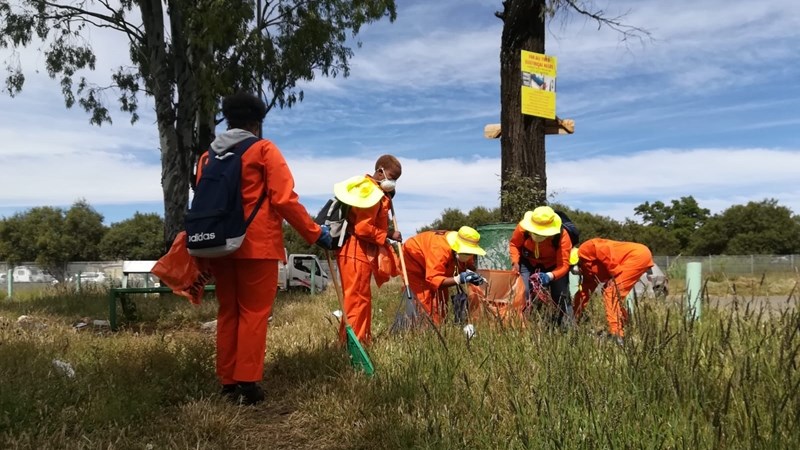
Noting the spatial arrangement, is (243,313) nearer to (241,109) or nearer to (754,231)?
(241,109)

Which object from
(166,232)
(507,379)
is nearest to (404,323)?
(507,379)

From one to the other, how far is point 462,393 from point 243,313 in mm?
1352

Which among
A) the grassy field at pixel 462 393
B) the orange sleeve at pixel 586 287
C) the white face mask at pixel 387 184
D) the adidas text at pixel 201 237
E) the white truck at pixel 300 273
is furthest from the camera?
the white truck at pixel 300 273

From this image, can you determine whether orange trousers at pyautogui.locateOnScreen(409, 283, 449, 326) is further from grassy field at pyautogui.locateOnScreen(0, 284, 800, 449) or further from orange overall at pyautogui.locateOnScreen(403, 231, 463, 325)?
grassy field at pyautogui.locateOnScreen(0, 284, 800, 449)

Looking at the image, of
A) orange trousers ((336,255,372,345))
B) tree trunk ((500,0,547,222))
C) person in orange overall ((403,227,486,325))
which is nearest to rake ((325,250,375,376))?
orange trousers ((336,255,372,345))

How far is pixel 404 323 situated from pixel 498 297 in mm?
1093

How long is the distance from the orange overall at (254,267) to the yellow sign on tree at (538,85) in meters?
3.43

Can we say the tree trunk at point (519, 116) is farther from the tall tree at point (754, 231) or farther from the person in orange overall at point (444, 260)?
the tall tree at point (754, 231)

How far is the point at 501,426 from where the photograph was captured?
8.32 feet

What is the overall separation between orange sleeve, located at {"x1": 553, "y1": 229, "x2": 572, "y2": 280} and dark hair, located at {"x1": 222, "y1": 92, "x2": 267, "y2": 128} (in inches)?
118

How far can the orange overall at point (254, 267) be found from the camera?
11.5ft

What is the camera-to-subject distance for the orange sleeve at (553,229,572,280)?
554 cm

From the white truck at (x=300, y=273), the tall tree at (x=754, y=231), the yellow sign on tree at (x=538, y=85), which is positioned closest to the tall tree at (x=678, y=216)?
the tall tree at (x=754, y=231)

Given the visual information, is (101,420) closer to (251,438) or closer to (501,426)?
(251,438)
